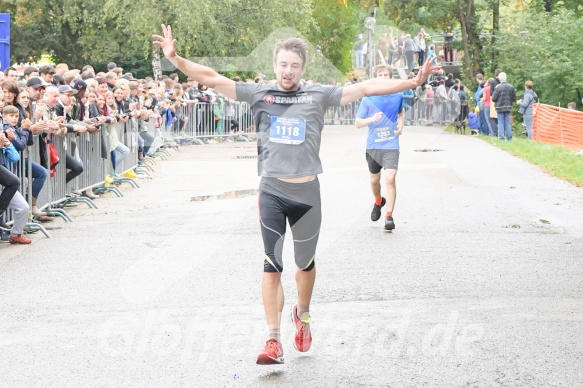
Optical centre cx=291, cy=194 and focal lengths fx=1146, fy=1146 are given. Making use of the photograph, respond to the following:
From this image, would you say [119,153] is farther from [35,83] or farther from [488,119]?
[488,119]

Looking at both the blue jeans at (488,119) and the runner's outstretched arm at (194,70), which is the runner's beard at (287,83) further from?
the blue jeans at (488,119)

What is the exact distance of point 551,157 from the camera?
901 inches

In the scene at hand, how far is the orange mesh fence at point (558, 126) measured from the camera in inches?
Result: 1080

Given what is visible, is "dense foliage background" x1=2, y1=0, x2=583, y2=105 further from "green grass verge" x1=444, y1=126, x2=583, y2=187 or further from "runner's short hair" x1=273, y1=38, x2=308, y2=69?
"runner's short hair" x1=273, y1=38, x2=308, y2=69

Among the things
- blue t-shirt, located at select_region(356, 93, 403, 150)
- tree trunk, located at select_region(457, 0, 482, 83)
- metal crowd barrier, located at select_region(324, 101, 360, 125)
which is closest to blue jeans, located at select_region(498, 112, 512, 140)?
tree trunk, located at select_region(457, 0, 482, 83)

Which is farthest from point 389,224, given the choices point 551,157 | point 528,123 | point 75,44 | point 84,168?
point 75,44

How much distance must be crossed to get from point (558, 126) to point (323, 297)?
22.8 metres

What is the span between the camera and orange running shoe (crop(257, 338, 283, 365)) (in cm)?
605

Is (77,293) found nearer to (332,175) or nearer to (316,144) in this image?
(316,144)

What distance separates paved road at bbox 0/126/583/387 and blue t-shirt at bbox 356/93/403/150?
3.02ft

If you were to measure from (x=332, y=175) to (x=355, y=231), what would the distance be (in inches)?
296

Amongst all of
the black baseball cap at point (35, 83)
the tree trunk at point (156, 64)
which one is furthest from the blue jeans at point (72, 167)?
the tree trunk at point (156, 64)

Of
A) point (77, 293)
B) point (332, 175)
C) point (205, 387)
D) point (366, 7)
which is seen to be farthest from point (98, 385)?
point (366, 7)

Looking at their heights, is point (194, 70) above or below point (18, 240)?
above
